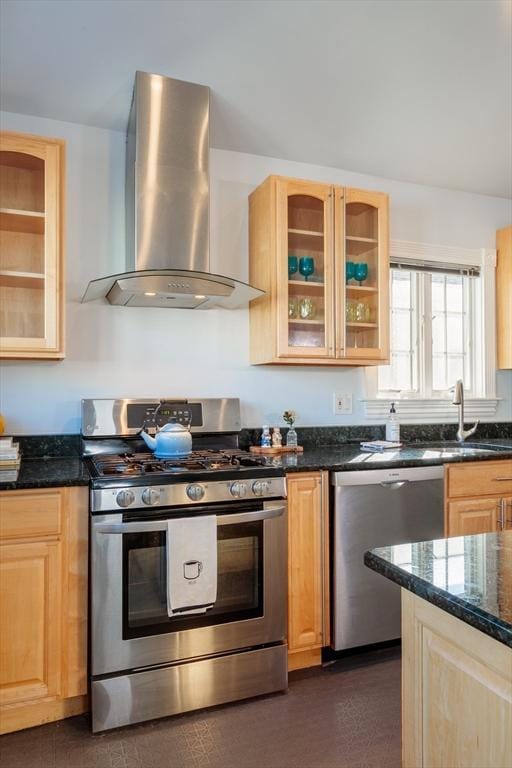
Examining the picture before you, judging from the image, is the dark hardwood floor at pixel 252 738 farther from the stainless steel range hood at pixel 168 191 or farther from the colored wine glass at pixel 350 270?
the colored wine glass at pixel 350 270

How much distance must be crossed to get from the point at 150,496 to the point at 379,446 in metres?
1.44

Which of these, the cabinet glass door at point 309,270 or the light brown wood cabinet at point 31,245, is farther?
the cabinet glass door at point 309,270

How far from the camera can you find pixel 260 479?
2.19 m

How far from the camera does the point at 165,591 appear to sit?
6.61ft

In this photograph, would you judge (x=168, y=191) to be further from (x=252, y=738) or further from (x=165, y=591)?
(x=252, y=738)

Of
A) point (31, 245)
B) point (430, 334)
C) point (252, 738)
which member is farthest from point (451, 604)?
point (430, 334)

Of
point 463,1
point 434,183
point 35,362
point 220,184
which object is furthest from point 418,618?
point 434,183

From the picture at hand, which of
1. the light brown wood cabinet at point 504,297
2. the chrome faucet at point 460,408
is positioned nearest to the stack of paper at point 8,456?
the chrome faucet at point 460,408

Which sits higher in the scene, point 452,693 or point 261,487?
point 261,487

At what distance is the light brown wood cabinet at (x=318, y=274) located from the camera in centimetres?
272

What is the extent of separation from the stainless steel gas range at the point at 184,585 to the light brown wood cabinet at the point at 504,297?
7.04 ft

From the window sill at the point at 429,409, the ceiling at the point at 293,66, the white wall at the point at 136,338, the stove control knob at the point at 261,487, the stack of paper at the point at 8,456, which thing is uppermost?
the ceiling at the point at 293,66

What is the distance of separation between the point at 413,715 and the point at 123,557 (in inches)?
48.7

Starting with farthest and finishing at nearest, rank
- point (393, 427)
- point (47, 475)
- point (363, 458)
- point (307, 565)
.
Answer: point (393, 427)
point (363, 458)
point (307, 565)
point (47, 475)
